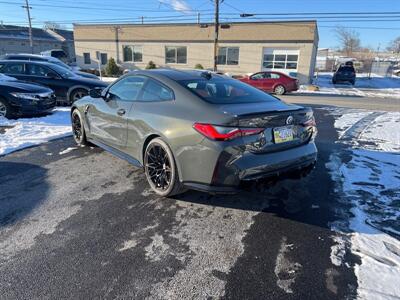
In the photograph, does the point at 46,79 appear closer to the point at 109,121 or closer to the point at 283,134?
the point at 109,121

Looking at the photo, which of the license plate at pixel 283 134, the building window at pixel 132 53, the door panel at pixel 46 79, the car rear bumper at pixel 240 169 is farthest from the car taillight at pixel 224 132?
the building window at pixel 132 53

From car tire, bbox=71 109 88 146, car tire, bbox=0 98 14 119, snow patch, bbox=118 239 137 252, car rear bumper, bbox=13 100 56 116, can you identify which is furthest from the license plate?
car tire, bbox=0 98 14 119

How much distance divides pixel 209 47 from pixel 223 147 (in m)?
30.1

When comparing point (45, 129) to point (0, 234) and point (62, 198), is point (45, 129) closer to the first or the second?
point (62, 198)

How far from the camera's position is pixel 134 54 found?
34.6 m

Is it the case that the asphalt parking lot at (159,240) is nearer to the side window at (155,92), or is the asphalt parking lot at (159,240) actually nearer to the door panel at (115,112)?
the door panel at (115,112)

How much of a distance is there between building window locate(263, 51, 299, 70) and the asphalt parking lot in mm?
25957

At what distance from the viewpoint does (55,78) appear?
34.0 ft

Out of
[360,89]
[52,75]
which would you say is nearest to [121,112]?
[52,75]

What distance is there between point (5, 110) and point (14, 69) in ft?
11.2

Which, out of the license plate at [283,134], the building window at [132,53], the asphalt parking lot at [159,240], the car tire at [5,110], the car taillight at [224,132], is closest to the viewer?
the asphalt parking lot at [159,240]

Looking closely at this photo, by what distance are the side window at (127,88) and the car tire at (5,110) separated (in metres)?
4.80

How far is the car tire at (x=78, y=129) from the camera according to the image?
5.64 m

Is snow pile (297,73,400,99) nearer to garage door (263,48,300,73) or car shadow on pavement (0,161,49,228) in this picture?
garage door (263,48,300,73)
